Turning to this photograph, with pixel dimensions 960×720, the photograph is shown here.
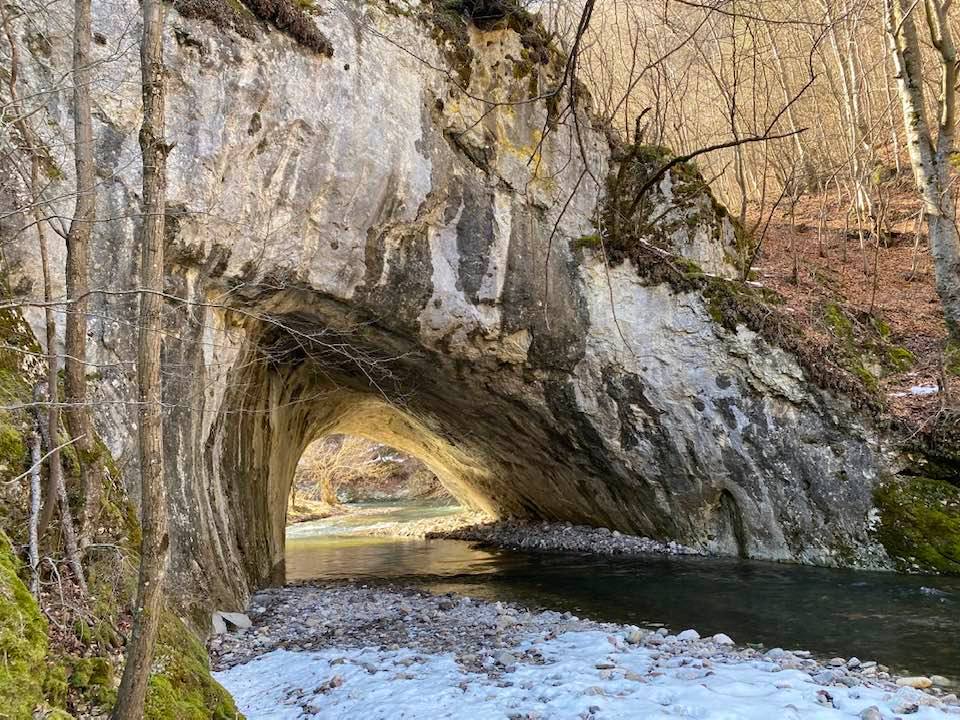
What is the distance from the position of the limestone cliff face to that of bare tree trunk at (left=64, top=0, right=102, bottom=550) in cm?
129

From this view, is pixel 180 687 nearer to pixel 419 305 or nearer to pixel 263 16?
pixel 419 305

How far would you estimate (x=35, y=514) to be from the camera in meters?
3.58

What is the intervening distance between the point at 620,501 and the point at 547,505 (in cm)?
323

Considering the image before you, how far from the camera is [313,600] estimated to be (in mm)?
8383

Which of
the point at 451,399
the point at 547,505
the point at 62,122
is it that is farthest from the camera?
the point at 547,505

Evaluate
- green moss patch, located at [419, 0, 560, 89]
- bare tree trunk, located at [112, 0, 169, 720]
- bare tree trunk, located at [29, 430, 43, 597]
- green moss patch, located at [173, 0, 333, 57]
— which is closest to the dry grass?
green moss patch, located at [419, 0, 560, 89]

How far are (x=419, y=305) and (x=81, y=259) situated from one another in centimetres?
535

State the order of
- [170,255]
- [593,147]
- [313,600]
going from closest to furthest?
[170,255] → [313,600] → [593,147]

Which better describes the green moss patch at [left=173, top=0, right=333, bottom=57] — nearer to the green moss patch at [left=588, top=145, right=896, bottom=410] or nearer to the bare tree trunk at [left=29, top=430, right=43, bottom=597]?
the bare tree trunk at [left=29, top=430, right=43, bottom=597]

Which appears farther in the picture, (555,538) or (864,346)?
(555,538)

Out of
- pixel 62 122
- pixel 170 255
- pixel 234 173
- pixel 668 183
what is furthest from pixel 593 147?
pixel 62 122

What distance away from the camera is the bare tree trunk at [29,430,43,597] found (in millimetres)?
3363

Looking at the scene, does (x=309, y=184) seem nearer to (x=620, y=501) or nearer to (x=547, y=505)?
(x=620, y=501)

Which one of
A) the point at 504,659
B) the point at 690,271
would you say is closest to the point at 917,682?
the point at 504,659
